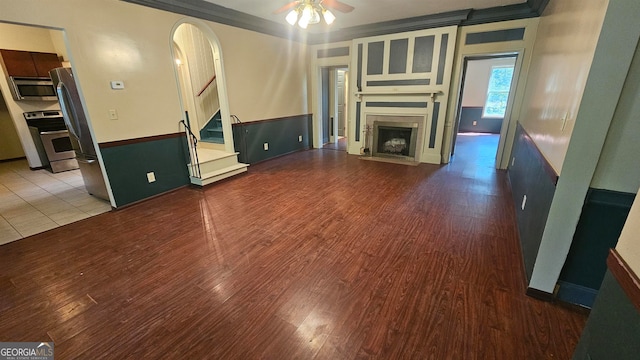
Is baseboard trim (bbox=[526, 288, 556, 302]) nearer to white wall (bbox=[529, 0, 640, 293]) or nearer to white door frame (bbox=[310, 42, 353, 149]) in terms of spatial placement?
white wall (bbox=[529, 0, 640, 293])

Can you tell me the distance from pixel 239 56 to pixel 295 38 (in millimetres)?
1625

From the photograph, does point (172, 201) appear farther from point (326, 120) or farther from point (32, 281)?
point (326, 120)

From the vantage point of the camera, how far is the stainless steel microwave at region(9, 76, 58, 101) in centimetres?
433

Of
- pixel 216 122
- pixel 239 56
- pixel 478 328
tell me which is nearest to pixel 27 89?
pixel 216 122

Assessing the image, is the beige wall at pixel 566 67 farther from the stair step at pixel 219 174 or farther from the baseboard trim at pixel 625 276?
the stair step at pixel 219 174

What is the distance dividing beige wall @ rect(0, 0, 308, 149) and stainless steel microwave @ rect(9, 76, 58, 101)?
8.13 feet

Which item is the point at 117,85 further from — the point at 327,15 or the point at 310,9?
the point at 327,15

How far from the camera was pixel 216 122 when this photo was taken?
17.7 feet

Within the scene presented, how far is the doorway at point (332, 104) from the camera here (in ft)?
21.0

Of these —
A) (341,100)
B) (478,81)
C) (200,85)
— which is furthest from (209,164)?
(478,81)

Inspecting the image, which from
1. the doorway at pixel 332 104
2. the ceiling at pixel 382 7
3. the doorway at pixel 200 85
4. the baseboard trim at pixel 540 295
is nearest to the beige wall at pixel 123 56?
the ceiling at pixel 382 7

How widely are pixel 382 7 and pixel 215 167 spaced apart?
3654mm

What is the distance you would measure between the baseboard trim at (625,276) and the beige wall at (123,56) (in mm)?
4150

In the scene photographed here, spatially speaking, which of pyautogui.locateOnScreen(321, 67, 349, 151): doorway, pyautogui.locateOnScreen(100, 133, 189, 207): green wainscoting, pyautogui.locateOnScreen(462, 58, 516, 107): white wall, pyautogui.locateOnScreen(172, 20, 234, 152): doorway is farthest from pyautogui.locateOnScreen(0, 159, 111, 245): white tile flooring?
pyautogui.locateOnScreen(462, 58, 516, 107): white wall
